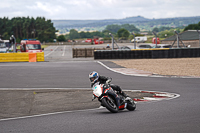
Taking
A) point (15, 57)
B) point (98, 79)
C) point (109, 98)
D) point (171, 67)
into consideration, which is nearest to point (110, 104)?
point (109, 98)

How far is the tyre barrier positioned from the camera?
37250 mm

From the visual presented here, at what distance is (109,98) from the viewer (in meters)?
9.58

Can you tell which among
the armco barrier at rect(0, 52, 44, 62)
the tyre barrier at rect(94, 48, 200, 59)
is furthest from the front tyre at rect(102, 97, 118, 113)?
the armco barrier at rect(0, 52, 44, 62)

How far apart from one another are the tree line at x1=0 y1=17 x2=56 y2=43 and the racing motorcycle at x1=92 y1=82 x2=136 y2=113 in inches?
6507

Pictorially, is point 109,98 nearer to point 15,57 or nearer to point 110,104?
point 110,104

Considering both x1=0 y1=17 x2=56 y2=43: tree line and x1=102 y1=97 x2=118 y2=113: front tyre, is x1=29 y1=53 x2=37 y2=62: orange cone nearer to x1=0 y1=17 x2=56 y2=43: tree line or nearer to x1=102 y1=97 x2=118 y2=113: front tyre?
x1=102 y1=97 x2=118 y2=113: front tyre

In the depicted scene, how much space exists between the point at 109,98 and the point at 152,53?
28.8m

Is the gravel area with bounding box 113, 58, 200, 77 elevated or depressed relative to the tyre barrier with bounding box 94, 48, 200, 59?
depressed

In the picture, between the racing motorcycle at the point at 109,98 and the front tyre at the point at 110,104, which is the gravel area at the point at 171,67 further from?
the front tyre at the point at 110,104

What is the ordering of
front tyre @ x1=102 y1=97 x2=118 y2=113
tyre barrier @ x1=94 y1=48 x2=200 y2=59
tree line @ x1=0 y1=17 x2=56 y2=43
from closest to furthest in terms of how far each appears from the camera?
front tyre @ x1=102 y1=97 x2=118 y2=113 → tyre barrier @ x1=94 y1=48 x2=200 y2=59 → tree line @ x1=0 y1=17 x2=56 y2=43

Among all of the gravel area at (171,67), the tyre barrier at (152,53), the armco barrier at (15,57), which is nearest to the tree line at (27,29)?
the armco barrier at (15,57)

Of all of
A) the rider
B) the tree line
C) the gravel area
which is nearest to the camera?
the rider

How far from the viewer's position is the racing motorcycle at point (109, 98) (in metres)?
9.57

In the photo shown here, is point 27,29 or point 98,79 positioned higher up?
point 27,29
